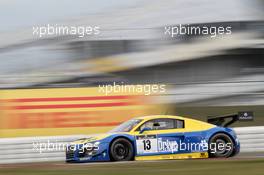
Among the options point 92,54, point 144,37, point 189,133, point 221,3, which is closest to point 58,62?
point 92,54

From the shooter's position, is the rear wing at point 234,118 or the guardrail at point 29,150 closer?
the rear wing at point 234,118

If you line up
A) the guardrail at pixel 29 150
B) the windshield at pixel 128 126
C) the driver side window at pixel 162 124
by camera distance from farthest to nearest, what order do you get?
the guardrail at pixel 29 150 → the driver side window at pixel 162 124 → the windshield at pixel 128 126

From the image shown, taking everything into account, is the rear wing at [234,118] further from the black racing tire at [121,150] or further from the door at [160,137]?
the black racing tire at [121,150]

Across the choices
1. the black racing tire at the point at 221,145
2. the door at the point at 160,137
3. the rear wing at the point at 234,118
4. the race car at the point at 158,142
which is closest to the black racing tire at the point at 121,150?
the race car at the point at 158,142

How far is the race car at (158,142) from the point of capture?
11.7 metres

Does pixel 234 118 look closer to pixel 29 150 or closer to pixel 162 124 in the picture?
pixel 162 124

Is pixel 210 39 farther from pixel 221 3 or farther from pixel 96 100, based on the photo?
pixel 96 100

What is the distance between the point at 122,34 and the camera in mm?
19719

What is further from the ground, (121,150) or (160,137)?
(160,137)

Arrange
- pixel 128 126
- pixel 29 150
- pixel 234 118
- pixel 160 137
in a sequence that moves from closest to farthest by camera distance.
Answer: pixel 160 137
pixel 128 126
pixel 234 118
pixel 29 150

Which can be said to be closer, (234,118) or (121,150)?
(121,150)

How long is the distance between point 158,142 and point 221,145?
1.29 metres

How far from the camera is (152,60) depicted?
2052 cm

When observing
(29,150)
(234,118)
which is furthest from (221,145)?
(29,150)
